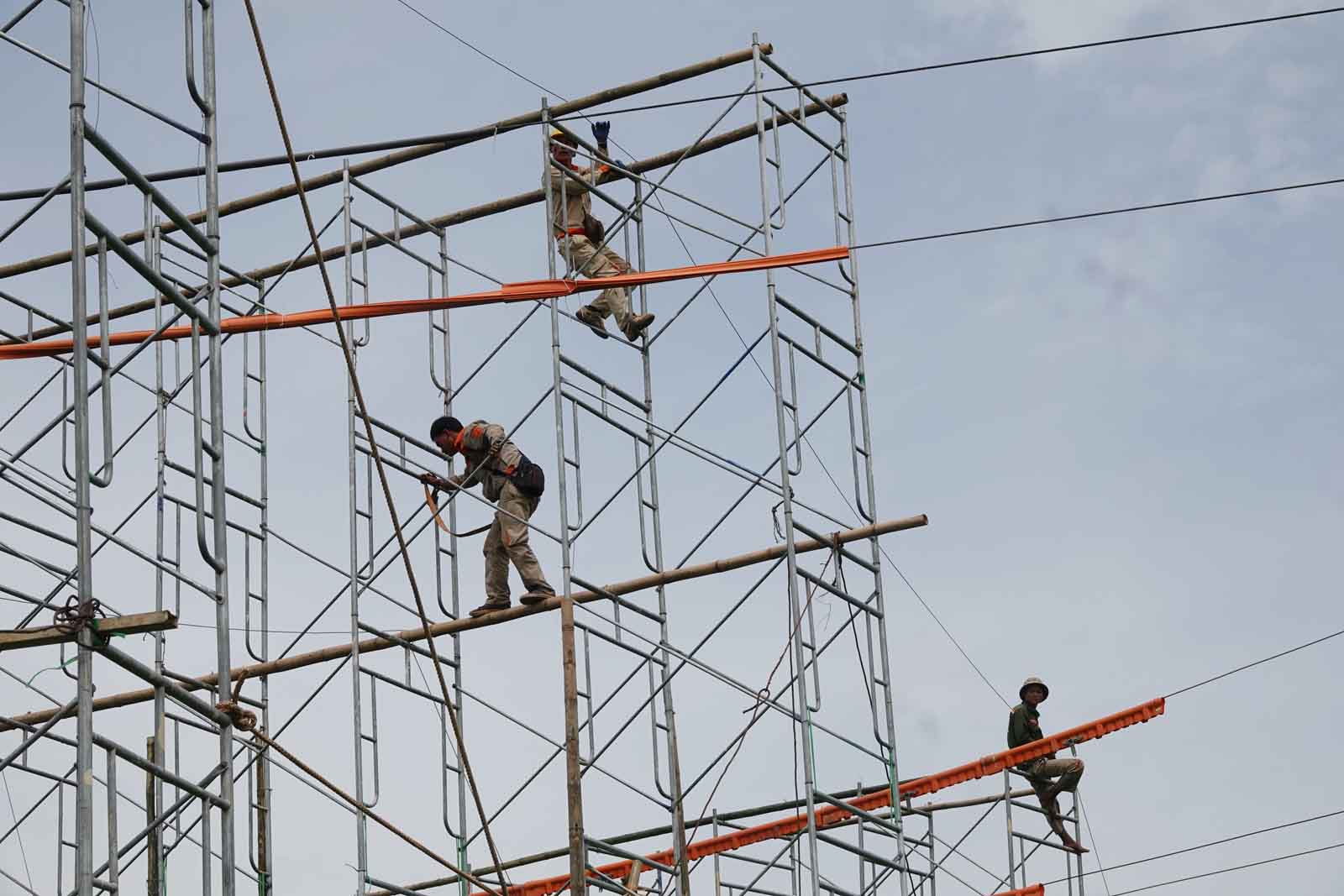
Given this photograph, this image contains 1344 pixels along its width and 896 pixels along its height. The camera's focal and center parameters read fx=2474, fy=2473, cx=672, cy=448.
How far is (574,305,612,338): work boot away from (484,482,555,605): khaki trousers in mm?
1323

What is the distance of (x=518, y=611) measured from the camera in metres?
17.8

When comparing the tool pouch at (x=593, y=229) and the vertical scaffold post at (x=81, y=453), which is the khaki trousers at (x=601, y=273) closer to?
the tool pouch at (x=593, y=229)

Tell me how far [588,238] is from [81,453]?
8.71m

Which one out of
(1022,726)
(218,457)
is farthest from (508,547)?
(218,457)

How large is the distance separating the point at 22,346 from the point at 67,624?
760 cm

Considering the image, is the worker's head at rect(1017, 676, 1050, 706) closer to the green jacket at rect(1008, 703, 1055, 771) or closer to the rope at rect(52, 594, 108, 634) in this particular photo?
the green jacket at rect(1008, 703, 1055, 771)

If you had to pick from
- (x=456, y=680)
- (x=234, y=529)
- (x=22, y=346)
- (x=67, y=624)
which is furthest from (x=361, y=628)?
(x=67, y=624)

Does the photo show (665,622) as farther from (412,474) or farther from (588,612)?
(412,474)

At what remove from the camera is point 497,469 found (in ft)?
59.7

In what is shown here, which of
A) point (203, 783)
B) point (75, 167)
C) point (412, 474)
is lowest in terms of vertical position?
point (203, 783)

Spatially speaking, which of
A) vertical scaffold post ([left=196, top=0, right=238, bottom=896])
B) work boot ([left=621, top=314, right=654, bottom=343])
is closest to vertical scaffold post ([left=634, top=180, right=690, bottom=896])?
work boot ([left=621, top=314, right=654, bottom=343])

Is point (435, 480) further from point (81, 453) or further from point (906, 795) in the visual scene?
point (81, 453)

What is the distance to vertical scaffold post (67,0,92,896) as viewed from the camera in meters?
9.93

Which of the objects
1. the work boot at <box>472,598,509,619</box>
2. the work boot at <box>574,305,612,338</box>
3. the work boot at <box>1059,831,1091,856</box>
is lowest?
the work boot at <box>1059,831,1091,856</box>
